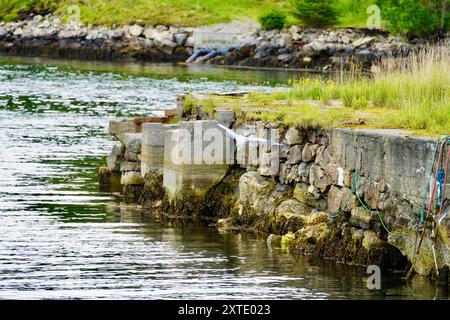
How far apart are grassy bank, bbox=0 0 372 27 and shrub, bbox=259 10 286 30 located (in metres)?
1.65

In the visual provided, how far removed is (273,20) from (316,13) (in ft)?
9.90

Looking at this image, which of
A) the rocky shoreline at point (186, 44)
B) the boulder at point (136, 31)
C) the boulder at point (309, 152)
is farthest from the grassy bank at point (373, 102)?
the boulder at point (136, 31)

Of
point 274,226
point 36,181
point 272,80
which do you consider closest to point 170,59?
point 272,80

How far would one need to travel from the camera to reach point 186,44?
289ft

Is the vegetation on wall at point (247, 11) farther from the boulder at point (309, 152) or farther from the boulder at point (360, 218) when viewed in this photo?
the boulder at point (360, 218)

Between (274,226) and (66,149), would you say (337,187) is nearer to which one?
(274,226)

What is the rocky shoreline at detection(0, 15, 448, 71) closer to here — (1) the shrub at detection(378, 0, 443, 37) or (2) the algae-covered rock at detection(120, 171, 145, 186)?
(1) the shrub at detection(378, 0, 443, 37)

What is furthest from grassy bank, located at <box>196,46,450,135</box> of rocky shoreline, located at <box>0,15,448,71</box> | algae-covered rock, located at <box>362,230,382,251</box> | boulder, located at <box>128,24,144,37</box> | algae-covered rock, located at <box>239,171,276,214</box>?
boulder, located at <box>128,24,144,37</box>

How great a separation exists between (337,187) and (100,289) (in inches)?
172

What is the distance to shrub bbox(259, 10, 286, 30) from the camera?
86.8m

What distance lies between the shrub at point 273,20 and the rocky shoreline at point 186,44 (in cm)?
67

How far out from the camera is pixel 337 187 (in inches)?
731

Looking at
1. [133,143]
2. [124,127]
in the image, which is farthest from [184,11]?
[133,143]

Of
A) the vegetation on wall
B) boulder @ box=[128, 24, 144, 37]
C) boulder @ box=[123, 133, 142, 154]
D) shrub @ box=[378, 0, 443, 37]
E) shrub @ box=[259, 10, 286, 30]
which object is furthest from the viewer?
boulder @ box=[128, 24, 144, 37]
